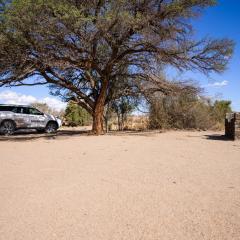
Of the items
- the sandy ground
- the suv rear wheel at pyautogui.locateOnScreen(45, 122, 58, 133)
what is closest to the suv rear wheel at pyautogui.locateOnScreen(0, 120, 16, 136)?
the suv rear wheel at pyautogui.locateOnScreen(45, 122, 58, 133)

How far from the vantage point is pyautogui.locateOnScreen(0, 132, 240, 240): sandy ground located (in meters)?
5.06

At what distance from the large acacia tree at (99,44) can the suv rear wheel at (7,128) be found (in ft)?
13.6

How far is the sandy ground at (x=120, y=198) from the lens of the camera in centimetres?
506

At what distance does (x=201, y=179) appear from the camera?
8219 millimetres

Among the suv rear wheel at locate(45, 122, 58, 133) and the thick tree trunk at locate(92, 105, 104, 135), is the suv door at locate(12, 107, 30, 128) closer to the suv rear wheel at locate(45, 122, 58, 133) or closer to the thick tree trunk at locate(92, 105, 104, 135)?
the suv rear wheel at locate(45, 122, 58, 133)

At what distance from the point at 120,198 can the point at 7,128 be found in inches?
713

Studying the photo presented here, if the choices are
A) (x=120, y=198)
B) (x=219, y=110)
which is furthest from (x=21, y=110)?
(x=120, y=198)

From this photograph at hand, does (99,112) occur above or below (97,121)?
above

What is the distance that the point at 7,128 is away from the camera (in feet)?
76.6

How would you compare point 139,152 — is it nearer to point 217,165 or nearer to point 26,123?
point 217,165

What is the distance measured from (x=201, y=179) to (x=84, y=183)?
2.50 meters

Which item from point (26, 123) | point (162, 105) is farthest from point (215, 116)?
point (26, 123)

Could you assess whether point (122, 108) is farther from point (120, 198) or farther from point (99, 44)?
point (120, 198)

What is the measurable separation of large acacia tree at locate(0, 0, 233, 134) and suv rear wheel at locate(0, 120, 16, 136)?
4.15 m
